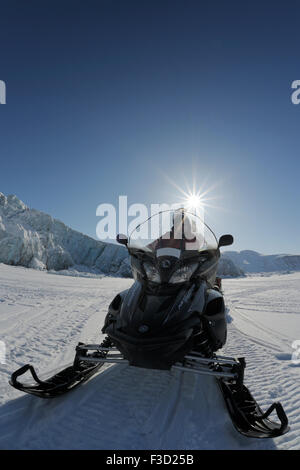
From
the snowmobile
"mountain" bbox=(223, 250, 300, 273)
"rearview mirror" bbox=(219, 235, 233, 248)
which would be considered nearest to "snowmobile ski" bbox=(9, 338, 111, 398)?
the snowmobile

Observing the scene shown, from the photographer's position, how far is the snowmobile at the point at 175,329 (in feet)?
6.12

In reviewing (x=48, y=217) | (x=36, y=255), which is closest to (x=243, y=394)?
(x=36, y=255)

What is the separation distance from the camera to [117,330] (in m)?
2.12

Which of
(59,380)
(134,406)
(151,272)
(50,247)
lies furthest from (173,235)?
(50,247)

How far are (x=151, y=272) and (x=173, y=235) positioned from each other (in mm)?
730

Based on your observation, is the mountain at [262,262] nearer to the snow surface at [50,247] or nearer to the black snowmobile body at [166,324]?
the snow surface at [50,247]

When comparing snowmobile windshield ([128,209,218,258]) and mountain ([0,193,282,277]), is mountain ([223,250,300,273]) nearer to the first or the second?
mountain ([0,193,282,277])

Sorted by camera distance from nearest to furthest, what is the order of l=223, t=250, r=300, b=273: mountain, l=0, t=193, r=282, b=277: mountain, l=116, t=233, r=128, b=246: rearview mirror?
l=116, t=233, r=128, b=246: rearview mirror, l=0, t=193, r=282, b=277: mountain, l=223, t=250, r=300, b=273: mountain

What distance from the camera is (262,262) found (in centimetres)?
15238

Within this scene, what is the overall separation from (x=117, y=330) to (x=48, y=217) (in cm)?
5781

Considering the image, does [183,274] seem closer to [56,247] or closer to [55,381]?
[55,381]

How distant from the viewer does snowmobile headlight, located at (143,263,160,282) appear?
2.50m

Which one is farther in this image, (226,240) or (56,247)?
(56,247)
